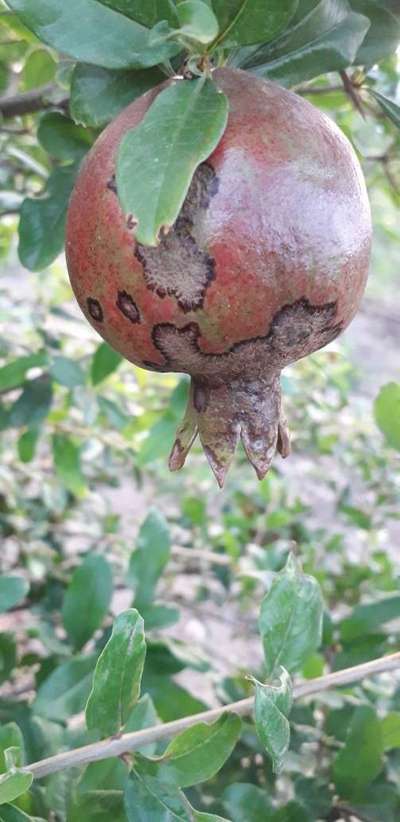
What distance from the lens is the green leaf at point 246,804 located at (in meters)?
0.80

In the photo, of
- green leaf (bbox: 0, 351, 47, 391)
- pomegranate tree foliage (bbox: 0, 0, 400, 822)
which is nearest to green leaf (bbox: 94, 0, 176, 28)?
pomegranate tree foliage (bbox: 0, 0, 400, 822)

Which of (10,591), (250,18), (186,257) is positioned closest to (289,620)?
(10,591)

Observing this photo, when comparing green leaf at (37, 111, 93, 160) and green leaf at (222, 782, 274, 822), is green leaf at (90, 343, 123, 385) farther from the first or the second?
green leaf at (222, 782, 274, 822)

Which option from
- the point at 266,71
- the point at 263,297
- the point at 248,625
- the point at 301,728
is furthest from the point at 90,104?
the point at 248,625

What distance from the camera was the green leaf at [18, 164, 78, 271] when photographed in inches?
33.0

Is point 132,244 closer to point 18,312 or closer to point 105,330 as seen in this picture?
point 105,330

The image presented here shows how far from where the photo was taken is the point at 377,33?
2.41ft

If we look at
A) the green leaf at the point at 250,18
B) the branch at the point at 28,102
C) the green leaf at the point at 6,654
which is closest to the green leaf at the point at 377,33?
the green leaf at the point at 250,18

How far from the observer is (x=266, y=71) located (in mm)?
653

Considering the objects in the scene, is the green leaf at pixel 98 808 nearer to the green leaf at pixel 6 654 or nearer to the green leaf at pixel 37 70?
the green leaf at pixel 6 654

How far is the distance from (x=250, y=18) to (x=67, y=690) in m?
0.73

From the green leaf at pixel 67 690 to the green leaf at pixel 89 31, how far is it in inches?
25.6

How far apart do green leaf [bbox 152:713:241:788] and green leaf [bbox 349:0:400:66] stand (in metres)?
0.58

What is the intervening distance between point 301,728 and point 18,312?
84 centimetres
